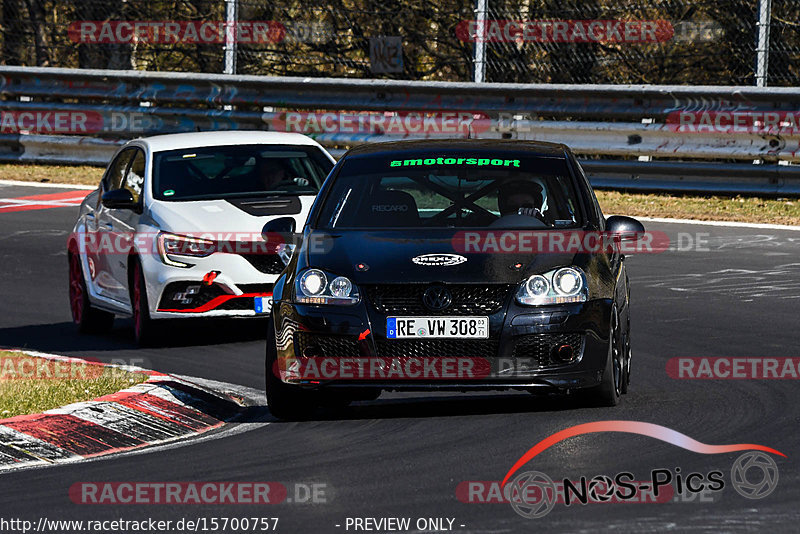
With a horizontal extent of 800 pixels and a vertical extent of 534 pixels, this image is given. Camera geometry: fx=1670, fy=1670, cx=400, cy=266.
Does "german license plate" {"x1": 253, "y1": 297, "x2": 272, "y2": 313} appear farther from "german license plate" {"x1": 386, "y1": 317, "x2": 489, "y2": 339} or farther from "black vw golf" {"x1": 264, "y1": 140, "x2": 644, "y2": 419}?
"german license plate" {"x1": 386, "y1": 317, "x2": 489, "y2": 339}

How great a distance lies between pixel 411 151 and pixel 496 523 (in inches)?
150

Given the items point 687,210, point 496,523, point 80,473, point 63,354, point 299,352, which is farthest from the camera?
point 687,210

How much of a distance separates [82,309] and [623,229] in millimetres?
5252

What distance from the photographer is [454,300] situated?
801 centimetres

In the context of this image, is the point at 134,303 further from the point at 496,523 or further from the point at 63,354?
the point at 496,523

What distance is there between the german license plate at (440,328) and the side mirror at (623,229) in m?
1.35

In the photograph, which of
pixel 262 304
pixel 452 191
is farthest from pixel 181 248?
pixel 452 191

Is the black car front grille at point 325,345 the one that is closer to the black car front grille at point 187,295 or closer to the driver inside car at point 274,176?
the black car front grille at point 187,295

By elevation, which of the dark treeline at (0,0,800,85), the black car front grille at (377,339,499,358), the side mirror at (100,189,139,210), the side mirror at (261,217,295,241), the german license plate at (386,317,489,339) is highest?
the dark treeline at (0,0,800,85)

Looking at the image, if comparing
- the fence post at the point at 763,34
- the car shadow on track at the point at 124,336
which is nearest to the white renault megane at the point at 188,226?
the car shadow on track at the point at 124,336

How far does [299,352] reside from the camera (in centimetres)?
816

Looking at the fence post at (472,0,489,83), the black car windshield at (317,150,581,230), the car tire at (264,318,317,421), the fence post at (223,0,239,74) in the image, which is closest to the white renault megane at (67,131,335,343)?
the black car windshield at (317,150,581,230)

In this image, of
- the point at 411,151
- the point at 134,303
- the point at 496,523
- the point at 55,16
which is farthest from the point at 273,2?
the point at 496,523

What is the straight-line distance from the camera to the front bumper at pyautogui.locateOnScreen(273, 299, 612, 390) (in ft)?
26.2
